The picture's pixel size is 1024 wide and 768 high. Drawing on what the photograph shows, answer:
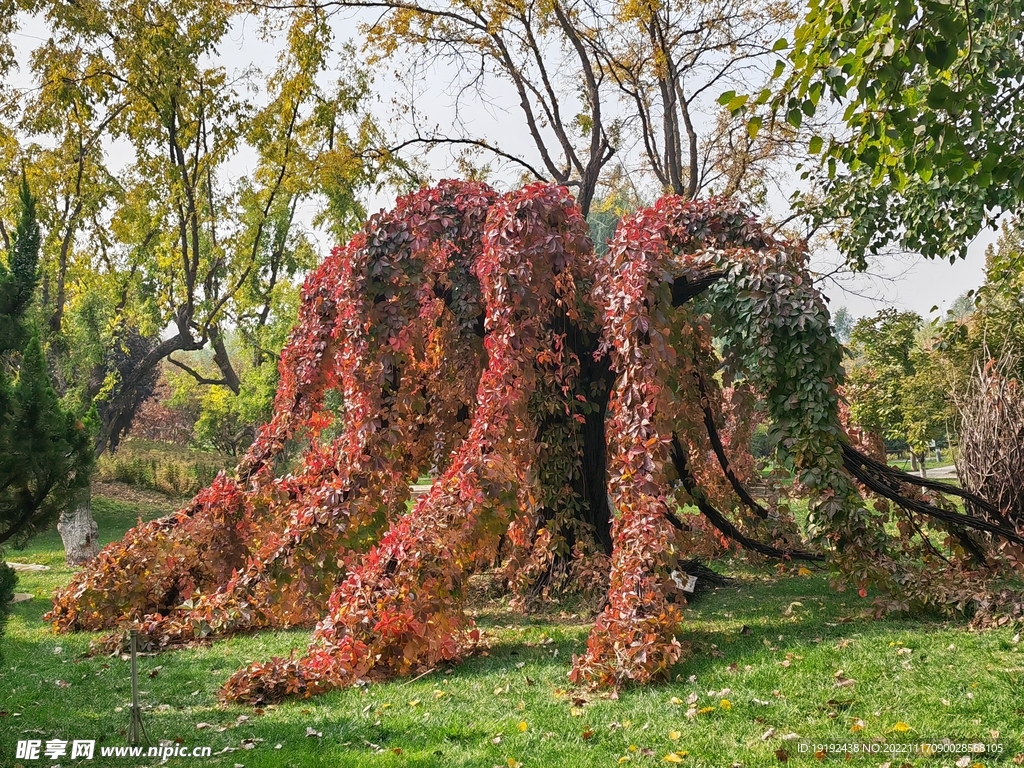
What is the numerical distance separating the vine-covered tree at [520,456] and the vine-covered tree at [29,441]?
1.53 meters

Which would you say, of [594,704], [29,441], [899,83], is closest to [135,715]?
[29,441]

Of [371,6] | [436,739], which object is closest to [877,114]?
[436,739]

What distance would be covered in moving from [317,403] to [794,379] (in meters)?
3.99

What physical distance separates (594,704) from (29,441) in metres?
3.30

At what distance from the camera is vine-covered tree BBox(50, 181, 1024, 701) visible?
5.05m

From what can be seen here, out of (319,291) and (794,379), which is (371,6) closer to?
(319,291)

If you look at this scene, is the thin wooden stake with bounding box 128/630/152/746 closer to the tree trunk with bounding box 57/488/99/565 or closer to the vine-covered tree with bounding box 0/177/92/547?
the vine-covered tree with bounding box 0/177/92/547

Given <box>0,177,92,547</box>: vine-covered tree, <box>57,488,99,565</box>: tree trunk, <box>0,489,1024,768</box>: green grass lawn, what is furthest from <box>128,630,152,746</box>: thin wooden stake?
<box>57,488,99,565</box>: tree trunk

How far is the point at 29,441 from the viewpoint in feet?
13.5

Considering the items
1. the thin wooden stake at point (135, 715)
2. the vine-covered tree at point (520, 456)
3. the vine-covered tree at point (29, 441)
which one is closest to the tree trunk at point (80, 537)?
the vine-covered tree at point (520, 456)

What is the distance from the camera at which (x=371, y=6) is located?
1376cm

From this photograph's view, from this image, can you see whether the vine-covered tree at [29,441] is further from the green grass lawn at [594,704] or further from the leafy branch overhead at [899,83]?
the leafy branch overhead at [899,83]

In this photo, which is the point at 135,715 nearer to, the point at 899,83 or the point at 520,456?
the point at 520,456

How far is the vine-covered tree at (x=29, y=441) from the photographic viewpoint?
407 cm
